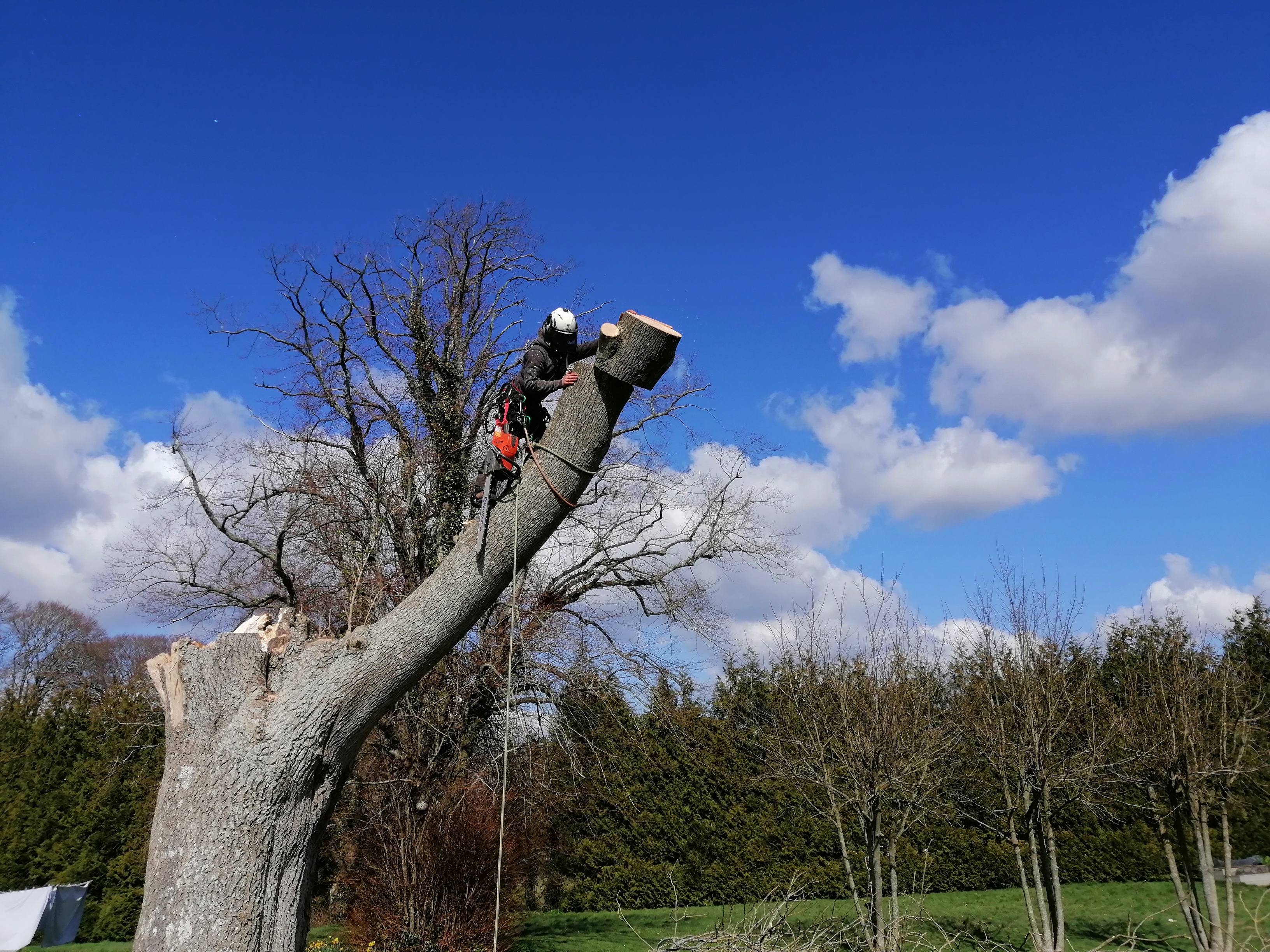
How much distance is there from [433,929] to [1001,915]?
25.8 ft

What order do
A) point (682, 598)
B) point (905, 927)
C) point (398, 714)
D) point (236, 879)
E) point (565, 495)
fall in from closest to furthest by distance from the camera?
point (236, 879) → point (565, 495) → point (905, 927) → point (398, 714) → point (682, 598)

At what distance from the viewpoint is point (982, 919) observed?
11.3 meters

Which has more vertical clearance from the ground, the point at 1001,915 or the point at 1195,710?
the point at 1195,710

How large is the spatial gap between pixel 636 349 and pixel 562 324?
0.66m

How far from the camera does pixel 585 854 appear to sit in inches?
542

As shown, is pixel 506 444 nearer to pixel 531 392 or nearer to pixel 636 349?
pixel 531 392

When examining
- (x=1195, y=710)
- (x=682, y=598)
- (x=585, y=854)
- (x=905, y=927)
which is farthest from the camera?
(x=682, y=598)

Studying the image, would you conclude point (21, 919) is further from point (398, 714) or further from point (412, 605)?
point (412, 605)

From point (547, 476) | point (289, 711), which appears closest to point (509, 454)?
point (547, 476)

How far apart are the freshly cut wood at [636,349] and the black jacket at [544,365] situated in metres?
0.30

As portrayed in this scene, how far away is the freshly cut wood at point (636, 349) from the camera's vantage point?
350cm

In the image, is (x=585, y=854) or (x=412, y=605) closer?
(x=412, y=605)

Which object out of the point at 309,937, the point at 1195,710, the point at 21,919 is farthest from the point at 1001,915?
the point at 21,919

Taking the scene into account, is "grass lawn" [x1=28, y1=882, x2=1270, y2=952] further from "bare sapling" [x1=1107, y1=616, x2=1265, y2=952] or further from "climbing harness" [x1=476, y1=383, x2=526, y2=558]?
"climbing harness" [x1=476, y1=383, x2=526, y2=558]
